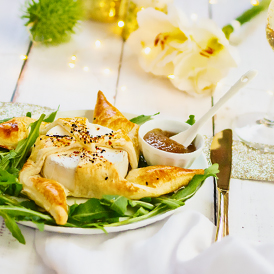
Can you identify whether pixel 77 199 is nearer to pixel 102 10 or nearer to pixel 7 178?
pixel 7 178

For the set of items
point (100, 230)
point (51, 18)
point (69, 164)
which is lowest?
point (100, 230)

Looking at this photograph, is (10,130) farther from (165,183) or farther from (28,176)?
(165,183)

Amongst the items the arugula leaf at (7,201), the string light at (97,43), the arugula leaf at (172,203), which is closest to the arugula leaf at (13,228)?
the arugula leaf at (7,201)

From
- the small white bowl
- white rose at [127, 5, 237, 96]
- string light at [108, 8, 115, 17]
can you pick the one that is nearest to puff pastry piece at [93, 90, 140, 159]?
the small white bowl

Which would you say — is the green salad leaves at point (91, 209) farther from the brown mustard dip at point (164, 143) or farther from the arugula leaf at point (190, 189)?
the brown mustard dip at point (164, 143)

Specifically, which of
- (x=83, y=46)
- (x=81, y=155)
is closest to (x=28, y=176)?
(x=81, y=155)

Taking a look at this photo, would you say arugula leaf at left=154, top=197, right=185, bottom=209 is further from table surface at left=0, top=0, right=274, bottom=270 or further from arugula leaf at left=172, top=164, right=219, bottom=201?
table surface at left=0, top=0, right=274, bottom=270

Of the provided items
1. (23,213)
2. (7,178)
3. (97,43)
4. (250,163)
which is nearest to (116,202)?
(23,213)
